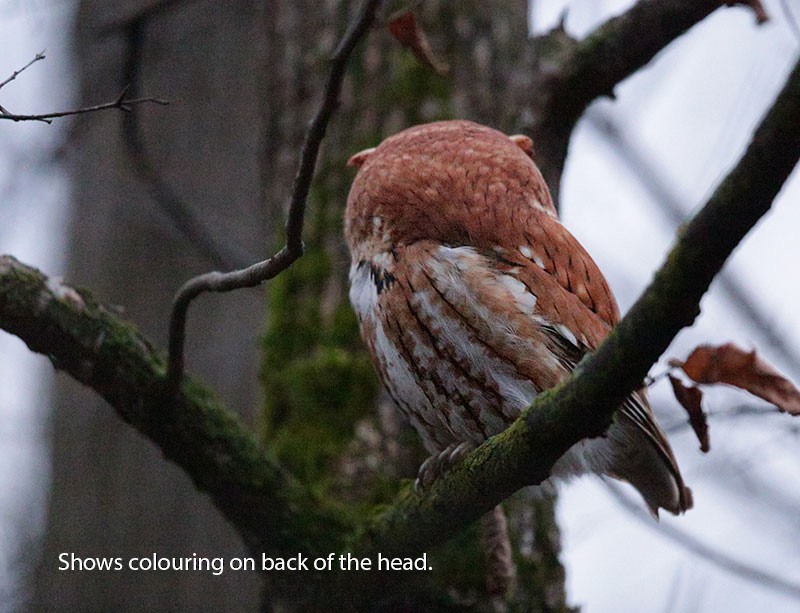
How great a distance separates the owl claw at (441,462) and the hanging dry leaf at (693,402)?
43cm

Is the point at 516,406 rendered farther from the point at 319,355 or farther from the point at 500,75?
the point at 500,75

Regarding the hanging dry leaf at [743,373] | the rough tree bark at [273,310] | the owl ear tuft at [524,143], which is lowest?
the rough tree bark at [273,310]

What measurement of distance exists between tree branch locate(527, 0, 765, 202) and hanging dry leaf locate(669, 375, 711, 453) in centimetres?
110

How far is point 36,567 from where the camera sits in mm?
2611

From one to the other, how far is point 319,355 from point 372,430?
0.28 m

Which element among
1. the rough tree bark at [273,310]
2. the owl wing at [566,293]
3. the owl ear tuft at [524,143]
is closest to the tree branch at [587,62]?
the rough tree bark at [273,310]

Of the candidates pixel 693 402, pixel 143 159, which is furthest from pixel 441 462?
pixel 143 159

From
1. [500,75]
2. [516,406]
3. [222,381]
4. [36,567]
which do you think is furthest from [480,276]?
[222,381]

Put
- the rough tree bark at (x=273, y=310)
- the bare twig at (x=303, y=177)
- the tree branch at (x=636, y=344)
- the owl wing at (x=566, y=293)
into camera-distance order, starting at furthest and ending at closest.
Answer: the owl wing at (x=566, y=293), the rough tree bark at (x=273, y=310), the bare twig at (x=303, y=177), the tree branch at (x=636, y=344)

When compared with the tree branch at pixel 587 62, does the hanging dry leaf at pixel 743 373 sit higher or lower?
lower

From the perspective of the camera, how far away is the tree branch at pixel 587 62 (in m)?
2.59

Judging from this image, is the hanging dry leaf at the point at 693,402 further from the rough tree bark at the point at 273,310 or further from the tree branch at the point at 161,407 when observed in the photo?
the tree branch at the point at 161,407

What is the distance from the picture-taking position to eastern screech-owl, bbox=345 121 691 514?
1.80 metres

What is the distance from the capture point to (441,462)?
1.93 metres
